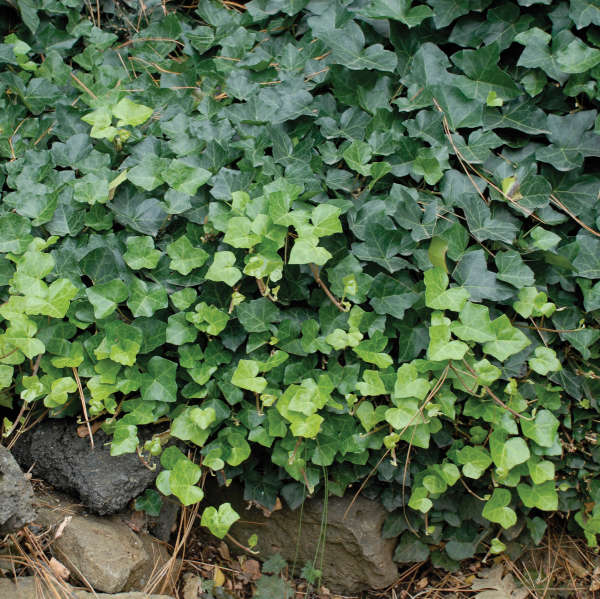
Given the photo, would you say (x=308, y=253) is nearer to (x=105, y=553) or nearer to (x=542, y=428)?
(x=542, y=428)

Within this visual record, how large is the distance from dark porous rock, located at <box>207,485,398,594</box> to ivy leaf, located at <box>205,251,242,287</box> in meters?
0.74

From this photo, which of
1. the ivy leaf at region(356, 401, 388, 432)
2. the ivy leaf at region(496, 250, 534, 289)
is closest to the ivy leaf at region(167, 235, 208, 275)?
the ivy leaf at region(356, 401, 388, 432)

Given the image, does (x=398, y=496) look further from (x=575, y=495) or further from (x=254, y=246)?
(x=254, y=246)

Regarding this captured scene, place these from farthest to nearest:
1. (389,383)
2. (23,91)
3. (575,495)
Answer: (23,91) → (575,495) → (389,383)

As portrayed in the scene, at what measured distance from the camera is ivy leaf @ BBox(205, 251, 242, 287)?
1588 mm

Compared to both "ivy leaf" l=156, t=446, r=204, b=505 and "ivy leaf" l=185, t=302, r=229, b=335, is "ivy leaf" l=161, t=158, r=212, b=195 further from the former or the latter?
"ivy leaf" l=156, t=446, r=204, b=505

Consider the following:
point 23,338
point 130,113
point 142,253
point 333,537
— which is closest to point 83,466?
point 23,338

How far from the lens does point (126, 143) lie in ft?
6.26

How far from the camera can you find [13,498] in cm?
148

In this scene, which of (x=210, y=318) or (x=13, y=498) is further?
(x=210, y=318)

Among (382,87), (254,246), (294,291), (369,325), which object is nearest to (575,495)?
(369,325)

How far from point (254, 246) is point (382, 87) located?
643 mm

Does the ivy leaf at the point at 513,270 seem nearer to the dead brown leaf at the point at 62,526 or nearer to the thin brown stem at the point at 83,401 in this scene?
the thin brown stem at the point at 83,401

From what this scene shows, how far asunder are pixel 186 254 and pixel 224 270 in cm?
15
